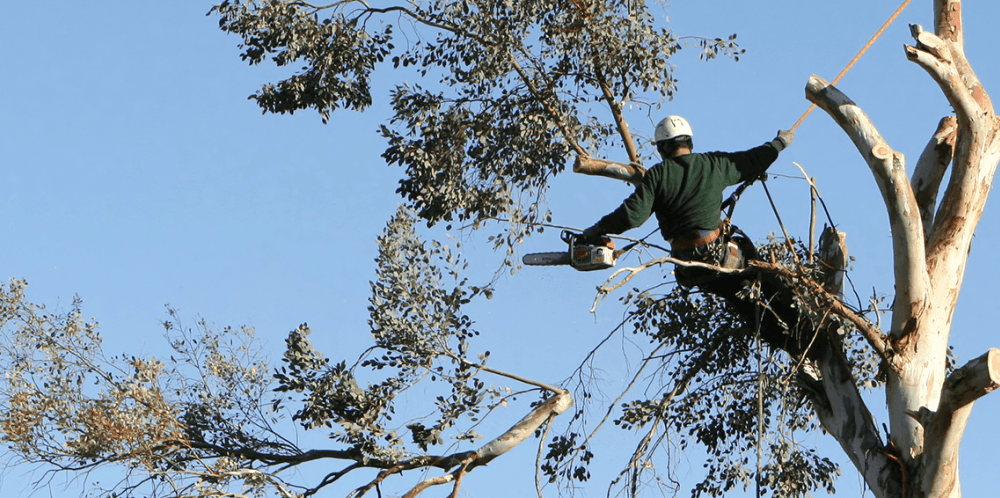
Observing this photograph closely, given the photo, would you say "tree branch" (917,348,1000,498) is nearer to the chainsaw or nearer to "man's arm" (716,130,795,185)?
"man's arm" (716,130,795,185)

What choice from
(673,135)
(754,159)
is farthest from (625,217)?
(754,159)

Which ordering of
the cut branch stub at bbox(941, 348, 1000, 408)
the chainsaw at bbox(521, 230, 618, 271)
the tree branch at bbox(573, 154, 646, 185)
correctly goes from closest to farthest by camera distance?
the cut branch stub at bbox(941, 348, 1000, 408) < the chainsaw at bbox(521, 230, 618, 271) < the tree branch at bbox(573, 154, 646, 185)

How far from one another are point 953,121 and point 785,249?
142 centimetres

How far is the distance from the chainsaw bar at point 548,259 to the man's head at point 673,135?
1.01 metres

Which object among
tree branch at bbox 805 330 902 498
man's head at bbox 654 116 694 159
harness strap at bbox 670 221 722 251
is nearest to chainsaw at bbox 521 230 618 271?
harness strap at bbox 670 221 722 251

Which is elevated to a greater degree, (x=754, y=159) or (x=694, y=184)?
(x=754, y=159)

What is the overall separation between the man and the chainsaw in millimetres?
166

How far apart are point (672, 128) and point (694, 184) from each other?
0.42 meters

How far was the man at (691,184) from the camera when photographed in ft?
27.0

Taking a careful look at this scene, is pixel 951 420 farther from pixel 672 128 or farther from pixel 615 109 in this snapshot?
pixel 615 109

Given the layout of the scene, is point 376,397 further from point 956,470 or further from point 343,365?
point 956,470

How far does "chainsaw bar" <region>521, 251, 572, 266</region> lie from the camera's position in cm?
810

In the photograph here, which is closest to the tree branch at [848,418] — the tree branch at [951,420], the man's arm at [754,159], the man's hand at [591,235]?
the tree branch at [951,420]

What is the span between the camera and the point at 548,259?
8.18 m
